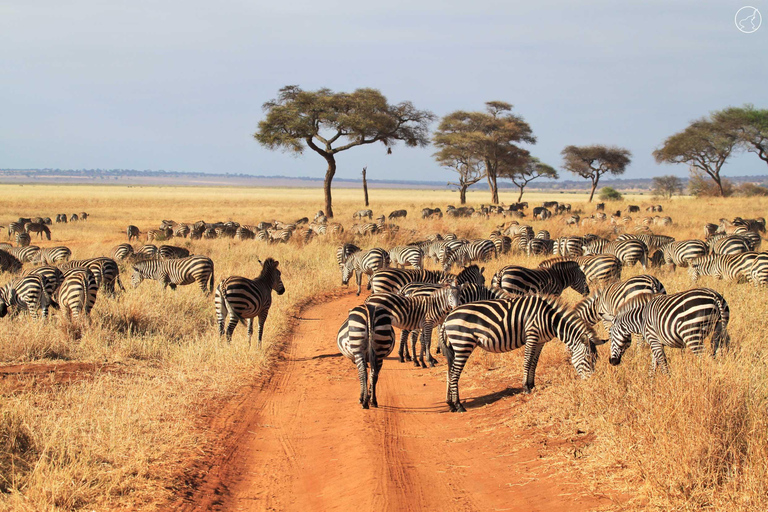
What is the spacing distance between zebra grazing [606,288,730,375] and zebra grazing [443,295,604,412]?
1.61 ft

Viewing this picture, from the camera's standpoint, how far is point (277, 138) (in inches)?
1395

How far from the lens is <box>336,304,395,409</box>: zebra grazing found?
23.1 feet

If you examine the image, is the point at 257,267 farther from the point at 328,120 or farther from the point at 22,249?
the point at 328,120

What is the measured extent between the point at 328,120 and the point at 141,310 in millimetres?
25965

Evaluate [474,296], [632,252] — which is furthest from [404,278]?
[632,252]

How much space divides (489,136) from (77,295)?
41443 millimetres

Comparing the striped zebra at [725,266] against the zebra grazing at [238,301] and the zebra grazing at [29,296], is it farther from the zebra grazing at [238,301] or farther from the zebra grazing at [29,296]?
the zebra grazing at [29,296]

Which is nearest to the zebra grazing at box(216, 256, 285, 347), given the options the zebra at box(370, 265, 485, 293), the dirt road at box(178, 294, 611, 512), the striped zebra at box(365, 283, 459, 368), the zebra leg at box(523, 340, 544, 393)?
the dirt road at box(178, 294, 611, 512)

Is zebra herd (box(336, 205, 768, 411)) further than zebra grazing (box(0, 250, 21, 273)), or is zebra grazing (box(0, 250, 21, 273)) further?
zebra grazing (box(0, 250, 21, 273))

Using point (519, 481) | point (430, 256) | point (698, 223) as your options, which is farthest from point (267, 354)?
point (698, 223)

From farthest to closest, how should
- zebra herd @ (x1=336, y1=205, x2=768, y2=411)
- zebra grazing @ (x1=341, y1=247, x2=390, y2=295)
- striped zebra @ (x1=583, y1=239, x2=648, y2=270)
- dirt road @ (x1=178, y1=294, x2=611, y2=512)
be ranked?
striped zebra @ (x1=583, y1=239, x2=648, y2=270), zebra grazing @ (x1=341, y1=247, x2=390, y2=295), zebra herd @ (x1=336, y1=205, x2=768, y2=411), dirt road @ (x1=178, y1=294, x2=611, y2=512)

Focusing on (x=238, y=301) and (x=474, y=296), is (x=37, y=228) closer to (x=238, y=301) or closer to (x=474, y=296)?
(x=238, y=301)

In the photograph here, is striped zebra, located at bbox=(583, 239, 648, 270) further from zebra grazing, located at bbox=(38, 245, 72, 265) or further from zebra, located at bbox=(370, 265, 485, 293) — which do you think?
zebra grazing, located at bbox=(38, 245, 72, 265)

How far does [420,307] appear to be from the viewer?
8562mm
